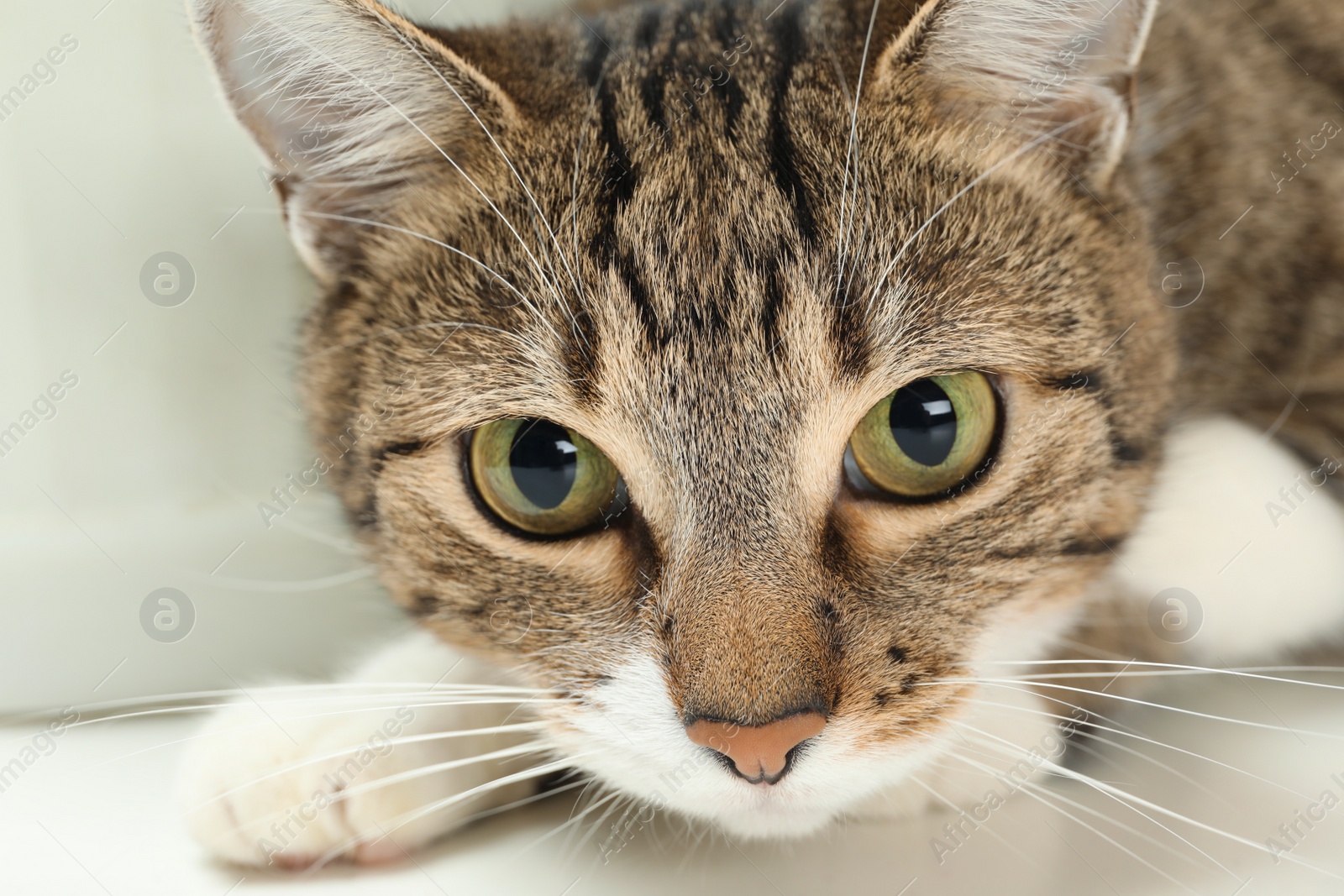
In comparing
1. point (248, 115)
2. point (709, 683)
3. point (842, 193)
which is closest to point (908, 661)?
point (709, 683)

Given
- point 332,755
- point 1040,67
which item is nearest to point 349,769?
point 332,755

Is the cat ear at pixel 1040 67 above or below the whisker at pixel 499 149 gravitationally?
above

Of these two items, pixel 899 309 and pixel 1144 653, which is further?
pixel 1144 653

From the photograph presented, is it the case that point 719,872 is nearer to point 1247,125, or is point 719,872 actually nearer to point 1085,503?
point 1085,503

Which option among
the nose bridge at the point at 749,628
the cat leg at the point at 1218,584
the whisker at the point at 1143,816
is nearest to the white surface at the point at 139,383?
the nose bridge at the point at 749,628

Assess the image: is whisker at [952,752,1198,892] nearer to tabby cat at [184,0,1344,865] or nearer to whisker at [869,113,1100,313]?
tabby cat at [184,0,1344,865]

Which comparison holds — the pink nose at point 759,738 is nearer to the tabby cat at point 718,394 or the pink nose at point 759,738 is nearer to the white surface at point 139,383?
the tabby cat at point 718,394

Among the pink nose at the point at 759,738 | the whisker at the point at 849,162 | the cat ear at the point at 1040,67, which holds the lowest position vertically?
the pink nose at the point at 759,738
